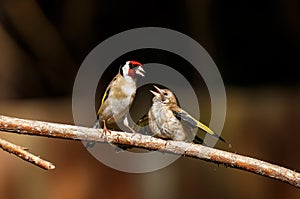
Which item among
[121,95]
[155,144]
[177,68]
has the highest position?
[177,68]

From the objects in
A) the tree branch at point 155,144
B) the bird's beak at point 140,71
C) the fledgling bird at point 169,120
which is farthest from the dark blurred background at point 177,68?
the bird's beak at point 140,71

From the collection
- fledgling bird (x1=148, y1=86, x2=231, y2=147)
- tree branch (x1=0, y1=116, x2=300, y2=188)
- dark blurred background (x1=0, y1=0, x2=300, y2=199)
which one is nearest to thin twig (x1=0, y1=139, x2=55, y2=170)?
tree branch (x1=0, y1=116, x2=300, y2=188)

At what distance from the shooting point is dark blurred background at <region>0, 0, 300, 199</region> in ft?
7.39

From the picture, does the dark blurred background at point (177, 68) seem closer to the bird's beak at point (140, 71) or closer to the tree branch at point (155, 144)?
the tree branch at point (155, 144)

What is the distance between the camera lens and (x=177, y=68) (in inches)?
90.1

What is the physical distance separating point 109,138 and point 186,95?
1.29 meters

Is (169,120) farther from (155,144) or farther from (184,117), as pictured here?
(155,144)

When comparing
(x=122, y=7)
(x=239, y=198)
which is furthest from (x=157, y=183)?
(x=122, y=7)

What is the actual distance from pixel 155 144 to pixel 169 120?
269 millimetres

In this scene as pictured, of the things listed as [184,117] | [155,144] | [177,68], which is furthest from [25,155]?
[177,68]

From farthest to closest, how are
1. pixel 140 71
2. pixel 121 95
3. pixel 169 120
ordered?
pixel 169 120
pixel 121 95
pixel 140 71

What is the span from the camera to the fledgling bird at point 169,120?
1049 mm

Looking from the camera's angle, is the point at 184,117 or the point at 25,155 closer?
the point at 25,155

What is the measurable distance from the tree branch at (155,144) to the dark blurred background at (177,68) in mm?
1221
